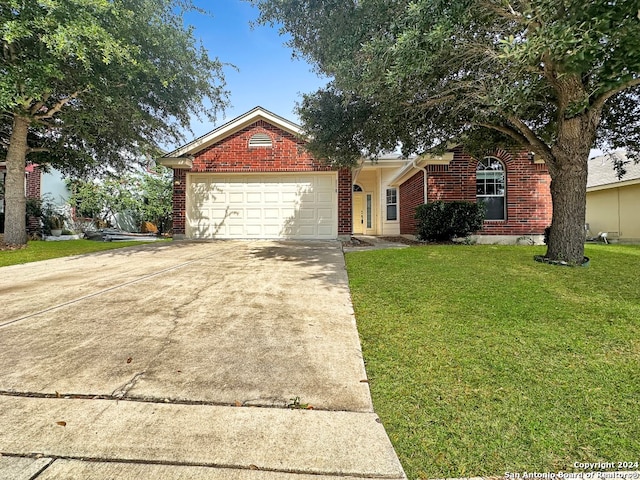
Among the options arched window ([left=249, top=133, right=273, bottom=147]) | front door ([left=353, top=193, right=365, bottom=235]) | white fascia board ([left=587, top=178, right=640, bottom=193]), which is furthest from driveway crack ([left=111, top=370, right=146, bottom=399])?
white fascia board ([left=587, top=178, right=640, bottom=193])

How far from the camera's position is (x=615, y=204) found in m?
14.1

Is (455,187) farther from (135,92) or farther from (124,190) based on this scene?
(124,190)

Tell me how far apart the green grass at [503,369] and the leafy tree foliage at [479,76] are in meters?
2.71

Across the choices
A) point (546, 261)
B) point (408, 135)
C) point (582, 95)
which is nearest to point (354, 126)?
point (408, 135)

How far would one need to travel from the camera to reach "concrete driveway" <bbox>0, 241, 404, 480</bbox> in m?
1.58

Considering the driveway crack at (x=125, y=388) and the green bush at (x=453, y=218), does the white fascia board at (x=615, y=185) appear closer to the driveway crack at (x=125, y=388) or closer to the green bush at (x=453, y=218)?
the green bush at (x=453, y=218)

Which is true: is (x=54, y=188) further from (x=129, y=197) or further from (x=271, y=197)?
(x=271, y=197)

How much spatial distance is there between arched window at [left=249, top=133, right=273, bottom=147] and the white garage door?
1108 millimetres

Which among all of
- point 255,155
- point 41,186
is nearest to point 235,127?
point 255,155

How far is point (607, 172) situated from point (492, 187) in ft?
29.1

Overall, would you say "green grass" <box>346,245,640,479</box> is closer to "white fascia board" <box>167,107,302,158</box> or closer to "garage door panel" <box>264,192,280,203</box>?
"garage door panel" <box>264,192,280,203</box>

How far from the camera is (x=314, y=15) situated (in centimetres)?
661

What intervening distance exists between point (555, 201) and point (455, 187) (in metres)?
4.92

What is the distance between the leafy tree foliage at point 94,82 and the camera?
23.8 feet
